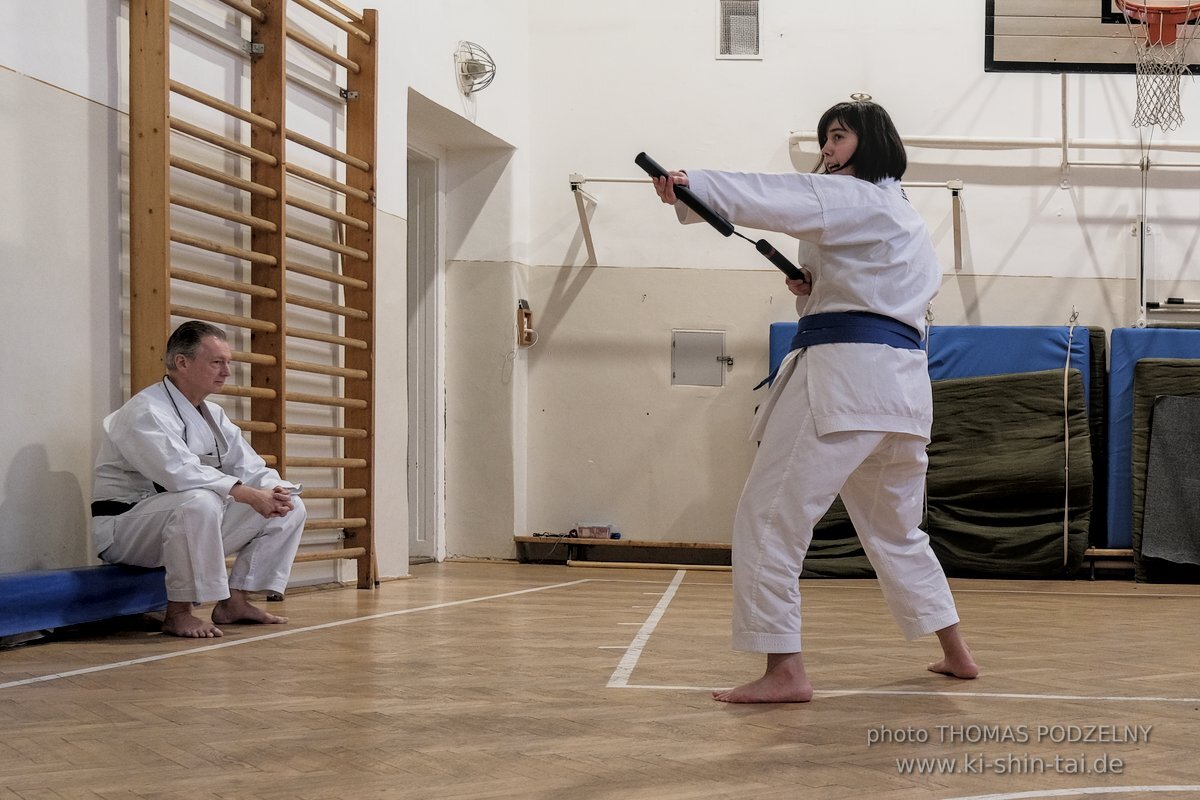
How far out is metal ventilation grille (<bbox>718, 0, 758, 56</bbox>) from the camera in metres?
6.74

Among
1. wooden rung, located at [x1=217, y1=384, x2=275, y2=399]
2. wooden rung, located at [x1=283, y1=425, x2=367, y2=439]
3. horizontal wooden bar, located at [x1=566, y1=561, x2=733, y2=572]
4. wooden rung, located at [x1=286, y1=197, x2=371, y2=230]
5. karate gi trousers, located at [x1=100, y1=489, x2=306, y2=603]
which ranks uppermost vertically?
wooden rung, located at [x1=286, y1=197, x2=371, y2=230]

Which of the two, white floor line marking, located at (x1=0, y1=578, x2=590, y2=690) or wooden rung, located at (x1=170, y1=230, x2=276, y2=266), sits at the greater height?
wooden rung, located at (x1=170, y1=230, x2=276, y2=266)

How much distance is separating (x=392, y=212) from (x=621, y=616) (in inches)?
92.5

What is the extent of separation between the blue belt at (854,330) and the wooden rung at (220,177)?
227 cm

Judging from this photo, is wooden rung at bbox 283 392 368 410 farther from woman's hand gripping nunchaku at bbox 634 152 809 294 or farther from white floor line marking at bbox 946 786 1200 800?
white floor line marking at bbox 946 786 1200 800

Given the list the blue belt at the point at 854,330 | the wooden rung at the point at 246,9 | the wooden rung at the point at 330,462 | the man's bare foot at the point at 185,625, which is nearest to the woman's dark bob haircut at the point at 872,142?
the blue belt at the point at 854,330

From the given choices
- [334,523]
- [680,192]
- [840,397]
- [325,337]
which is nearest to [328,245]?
[325,337]

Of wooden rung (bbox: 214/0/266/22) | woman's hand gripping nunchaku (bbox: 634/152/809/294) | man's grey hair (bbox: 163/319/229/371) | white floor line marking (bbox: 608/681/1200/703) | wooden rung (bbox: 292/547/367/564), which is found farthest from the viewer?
wooden rung (bbox: 292/547/367/564)

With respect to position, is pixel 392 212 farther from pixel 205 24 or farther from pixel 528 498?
pixel 528 498

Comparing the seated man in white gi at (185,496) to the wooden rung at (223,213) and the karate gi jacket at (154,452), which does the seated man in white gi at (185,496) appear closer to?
the karate gi jacket at (154,452)

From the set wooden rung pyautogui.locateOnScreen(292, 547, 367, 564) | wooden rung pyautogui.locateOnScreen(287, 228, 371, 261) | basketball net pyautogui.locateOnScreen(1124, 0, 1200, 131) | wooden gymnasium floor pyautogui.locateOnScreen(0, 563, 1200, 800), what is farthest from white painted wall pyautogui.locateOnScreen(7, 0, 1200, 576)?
wooden gymnasium floor pyautogui.locateOnScreen(0, 563, 1200, 800)

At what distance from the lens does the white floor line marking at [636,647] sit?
2.59 m

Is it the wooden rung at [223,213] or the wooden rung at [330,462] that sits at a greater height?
the wooden rung at [223,213]

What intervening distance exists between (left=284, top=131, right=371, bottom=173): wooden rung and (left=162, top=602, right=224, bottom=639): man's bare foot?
189cm
